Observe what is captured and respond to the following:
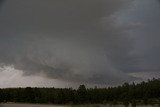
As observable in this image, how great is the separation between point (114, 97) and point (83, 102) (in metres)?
9.82

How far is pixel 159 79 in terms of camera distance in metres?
119

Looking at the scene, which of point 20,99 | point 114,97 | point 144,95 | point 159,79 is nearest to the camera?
point 144,95

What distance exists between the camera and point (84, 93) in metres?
109

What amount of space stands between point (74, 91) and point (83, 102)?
40.7 ft

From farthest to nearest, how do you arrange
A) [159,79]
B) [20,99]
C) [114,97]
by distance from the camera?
[159,79] < [20,99] < [114,97]

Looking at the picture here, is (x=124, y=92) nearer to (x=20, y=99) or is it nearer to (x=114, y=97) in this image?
(x=114, y=97)

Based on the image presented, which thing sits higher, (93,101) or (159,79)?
(159,79)

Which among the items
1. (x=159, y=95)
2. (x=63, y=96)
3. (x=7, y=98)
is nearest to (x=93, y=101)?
(x=63, y=96)

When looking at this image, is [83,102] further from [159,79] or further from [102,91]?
[159,79]

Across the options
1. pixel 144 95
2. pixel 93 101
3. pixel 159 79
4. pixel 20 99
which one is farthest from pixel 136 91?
pixel 20 99

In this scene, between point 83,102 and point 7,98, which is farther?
point 7,98

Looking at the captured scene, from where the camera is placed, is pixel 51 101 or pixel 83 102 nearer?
pixel 83 102

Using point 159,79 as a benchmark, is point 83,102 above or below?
below

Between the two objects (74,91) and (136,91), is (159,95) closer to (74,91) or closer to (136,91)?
(136,91)
